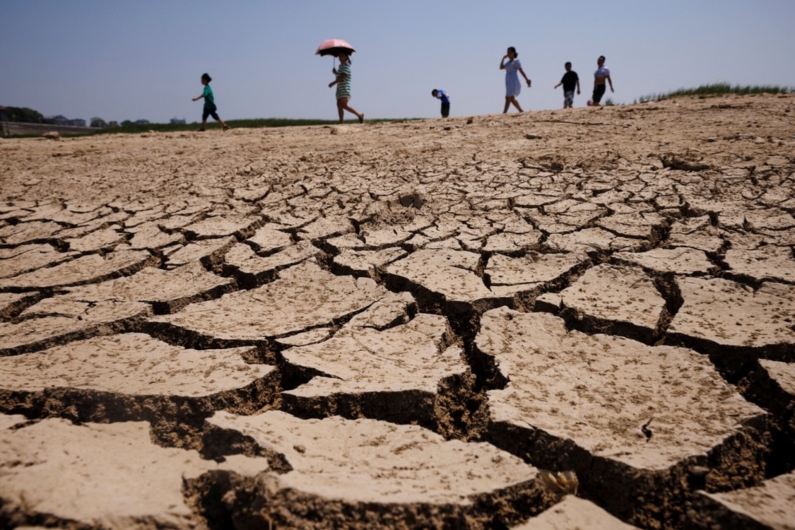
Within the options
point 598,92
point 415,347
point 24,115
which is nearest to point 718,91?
point 598,92

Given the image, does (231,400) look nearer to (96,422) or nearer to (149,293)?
(96,422)

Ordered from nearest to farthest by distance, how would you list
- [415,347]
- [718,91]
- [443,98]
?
[415,347]
[718,91]
[443,98]

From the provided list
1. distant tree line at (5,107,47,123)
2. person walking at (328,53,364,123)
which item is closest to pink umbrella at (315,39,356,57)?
person walking at (328,53,364,123)

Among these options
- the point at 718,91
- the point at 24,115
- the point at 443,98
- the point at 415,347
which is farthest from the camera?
the point at 24,115

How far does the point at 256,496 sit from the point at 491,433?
0.58m

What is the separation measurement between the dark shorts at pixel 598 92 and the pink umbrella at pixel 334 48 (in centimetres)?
392

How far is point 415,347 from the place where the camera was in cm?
170

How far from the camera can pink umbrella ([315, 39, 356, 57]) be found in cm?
782

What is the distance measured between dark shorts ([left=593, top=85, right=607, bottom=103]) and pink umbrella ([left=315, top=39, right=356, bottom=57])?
154 inches

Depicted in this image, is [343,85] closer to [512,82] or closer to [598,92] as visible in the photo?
[512,82]

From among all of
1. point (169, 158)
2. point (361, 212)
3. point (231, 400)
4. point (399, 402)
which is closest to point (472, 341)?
point (399, 402)

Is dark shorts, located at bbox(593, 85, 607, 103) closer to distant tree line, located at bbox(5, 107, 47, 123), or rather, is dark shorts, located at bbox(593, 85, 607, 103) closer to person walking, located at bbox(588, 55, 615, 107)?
person walking, located at bbox(588, 55, 615, 107)

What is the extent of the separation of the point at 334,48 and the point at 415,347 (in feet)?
23.6

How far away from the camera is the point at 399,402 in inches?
54.2
